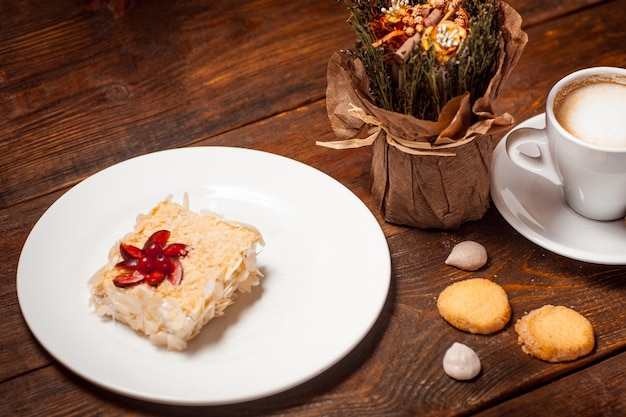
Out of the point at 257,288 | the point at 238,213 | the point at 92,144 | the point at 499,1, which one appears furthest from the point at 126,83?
the point at 499,1

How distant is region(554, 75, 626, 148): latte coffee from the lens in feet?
3.94

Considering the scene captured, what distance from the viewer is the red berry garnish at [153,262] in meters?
1.11

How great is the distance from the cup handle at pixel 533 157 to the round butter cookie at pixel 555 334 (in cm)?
26

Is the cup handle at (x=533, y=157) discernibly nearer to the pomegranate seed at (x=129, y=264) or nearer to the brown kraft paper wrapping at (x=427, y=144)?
the brown kraft paper wrapping at (x=427, y=144)

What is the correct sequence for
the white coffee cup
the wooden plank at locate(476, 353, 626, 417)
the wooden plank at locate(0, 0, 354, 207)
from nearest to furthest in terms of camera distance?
1. the wooden plank at locate(476, 353, 626, 417)
2. the white coffee cup
3. the wooden plank at locate(0, 0, 354, 207)

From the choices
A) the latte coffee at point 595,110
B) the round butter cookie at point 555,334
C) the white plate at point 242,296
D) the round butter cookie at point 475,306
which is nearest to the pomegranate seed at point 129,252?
the white plate at point 242,296

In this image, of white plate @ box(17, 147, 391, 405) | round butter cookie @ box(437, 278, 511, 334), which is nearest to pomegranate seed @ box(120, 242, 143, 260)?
white plate @ box(17, 147, 391, 405)

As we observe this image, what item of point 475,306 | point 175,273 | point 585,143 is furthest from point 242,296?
point 585,143

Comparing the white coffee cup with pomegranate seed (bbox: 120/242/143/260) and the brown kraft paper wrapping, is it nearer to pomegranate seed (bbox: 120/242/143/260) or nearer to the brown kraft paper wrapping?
the brown kraft paper wrapping

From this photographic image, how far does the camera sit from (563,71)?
63.5 inches

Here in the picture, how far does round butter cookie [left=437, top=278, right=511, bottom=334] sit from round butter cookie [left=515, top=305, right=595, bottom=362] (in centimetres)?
4

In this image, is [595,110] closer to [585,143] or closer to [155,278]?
[585,143]

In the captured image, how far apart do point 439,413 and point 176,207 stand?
53 cm

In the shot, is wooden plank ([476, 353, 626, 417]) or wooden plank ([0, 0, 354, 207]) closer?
wooden plank ([476, 353, 626, 417])
